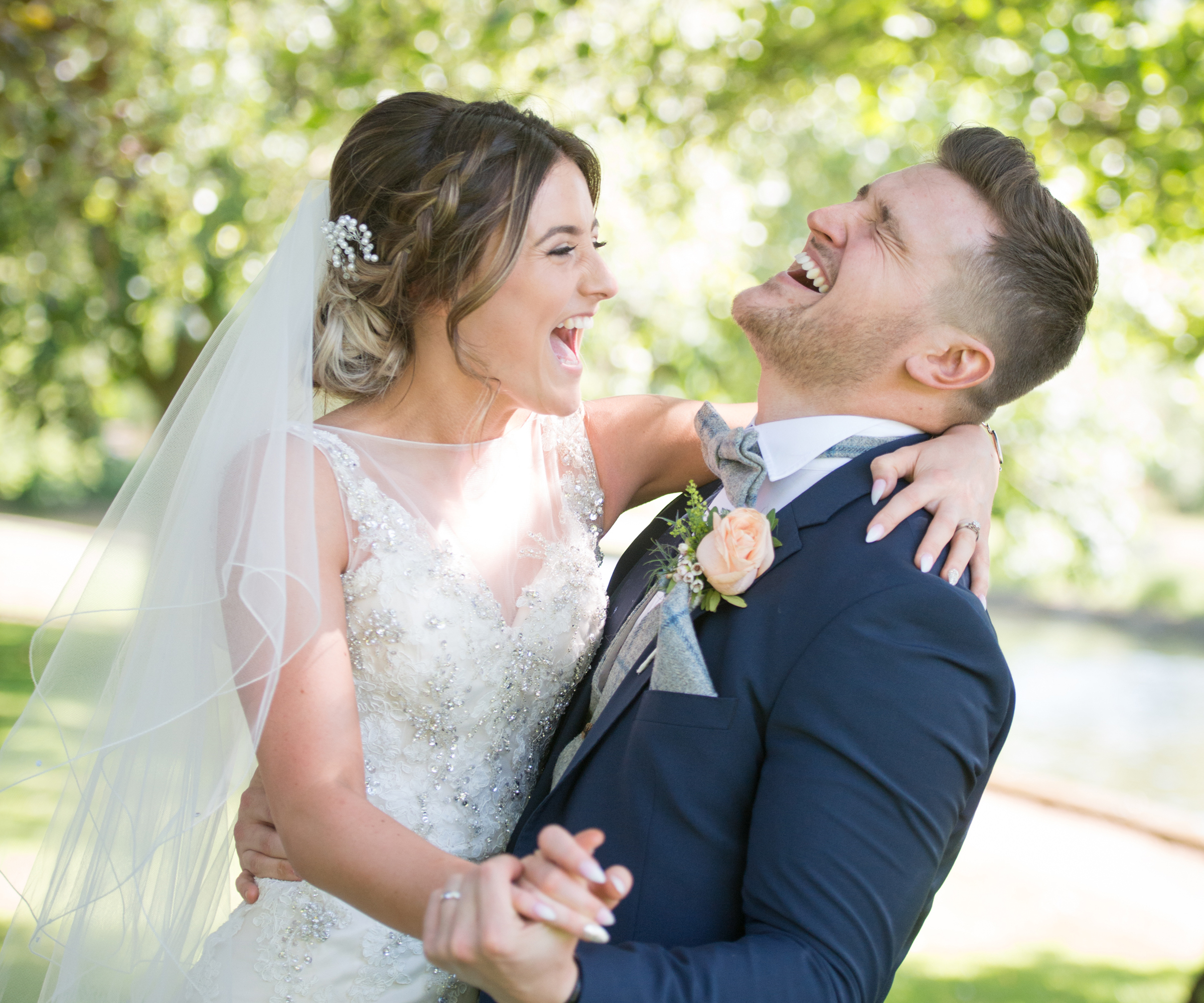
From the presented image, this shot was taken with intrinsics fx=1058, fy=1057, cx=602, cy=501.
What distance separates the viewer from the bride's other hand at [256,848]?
2404 millimetres

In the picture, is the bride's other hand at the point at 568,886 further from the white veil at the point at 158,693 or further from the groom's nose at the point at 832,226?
the groom's nose at the point at 832,226

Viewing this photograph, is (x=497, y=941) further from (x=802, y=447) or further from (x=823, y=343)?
(x=823, y=343)

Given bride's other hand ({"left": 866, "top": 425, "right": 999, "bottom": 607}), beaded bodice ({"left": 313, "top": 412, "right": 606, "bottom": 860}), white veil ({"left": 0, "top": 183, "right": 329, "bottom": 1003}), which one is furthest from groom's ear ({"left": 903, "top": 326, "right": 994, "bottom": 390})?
white veil ({"left": 0, "top": 183, "right": 329, "bottom": 1003})

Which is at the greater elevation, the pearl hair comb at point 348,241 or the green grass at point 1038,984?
the pearl hair comb at point 348,241

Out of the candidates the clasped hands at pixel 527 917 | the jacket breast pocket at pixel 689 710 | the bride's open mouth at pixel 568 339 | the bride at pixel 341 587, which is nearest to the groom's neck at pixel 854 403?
the bride at pixel 341 587

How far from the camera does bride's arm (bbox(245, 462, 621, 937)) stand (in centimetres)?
185

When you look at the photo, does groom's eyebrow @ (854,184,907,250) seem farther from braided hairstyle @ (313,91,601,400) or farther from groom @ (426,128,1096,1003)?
braided hairstyle @ (313,91,601,400)

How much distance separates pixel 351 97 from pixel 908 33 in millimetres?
3650

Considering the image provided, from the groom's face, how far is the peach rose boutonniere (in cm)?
49

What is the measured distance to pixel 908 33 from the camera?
641cm

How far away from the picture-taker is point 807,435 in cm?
245

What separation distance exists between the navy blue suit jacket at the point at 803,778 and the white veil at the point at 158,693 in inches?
32.9

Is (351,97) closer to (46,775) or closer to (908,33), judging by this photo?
(908,33)

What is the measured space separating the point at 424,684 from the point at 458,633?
140 mm
